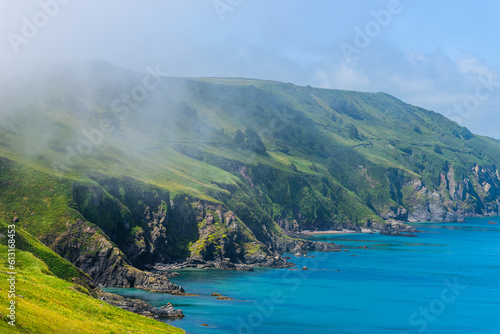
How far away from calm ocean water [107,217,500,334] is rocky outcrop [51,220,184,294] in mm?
5956

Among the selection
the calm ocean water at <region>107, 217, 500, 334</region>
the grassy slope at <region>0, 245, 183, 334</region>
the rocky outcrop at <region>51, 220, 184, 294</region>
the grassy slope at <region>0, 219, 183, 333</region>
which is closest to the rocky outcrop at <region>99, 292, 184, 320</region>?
the calm ocean water at <region>107, 217, 500, 334</region>

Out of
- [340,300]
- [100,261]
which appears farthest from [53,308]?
[340,300]

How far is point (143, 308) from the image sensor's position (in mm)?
98938

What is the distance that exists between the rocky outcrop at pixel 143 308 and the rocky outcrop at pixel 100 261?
84.8 ft

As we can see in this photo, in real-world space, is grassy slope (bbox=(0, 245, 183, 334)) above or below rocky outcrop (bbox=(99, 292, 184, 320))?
above

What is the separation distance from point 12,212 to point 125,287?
37004 millimetres

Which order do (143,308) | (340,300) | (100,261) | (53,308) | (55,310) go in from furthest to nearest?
(100,261), (340,300), (143,308), (53,308), (55,310)

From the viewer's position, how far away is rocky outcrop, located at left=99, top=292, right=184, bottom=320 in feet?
315

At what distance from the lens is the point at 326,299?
133m

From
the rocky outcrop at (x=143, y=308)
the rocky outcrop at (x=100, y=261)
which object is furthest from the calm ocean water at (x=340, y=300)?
the rocky outcrop at (x=100, y=261)

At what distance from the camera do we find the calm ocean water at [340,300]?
10619 cm

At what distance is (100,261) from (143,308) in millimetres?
39604

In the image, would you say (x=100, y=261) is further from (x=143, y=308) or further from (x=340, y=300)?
(x=340, y=300)

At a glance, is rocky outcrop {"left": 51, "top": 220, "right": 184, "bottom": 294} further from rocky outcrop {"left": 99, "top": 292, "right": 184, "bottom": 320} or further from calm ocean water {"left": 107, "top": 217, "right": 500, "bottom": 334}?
rocky outcrop {"left": 99, "top": 292, "right": 184, "bottom": 320}
